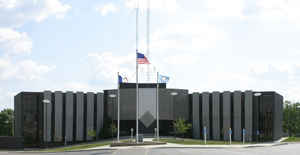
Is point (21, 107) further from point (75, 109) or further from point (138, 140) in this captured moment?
point (138, 140)

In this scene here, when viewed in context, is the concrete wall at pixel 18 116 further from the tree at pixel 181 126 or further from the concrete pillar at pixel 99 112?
the tree at pixel 181 126

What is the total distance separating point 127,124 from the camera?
78562mm

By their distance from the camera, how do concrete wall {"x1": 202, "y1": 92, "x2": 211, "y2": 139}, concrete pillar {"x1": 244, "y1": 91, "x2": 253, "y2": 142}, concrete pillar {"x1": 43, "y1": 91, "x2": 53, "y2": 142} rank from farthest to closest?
1. concrete wall {"x1": 202, "y1": 92, "x2": 211, "y2": 139}
2. concrete pillar {"x1": 43, "y1": 91, "x2": 53, "y2": 142}
3. concrete pillar {"x1": 244, "y1": 91, "x2": 253, "y2": 142}

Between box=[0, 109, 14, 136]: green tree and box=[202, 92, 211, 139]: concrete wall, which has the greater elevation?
box=[202, 92, 211, 139]: concrete wall

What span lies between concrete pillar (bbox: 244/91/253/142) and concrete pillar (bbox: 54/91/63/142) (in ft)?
104

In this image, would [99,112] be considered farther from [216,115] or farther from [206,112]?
[216,115]

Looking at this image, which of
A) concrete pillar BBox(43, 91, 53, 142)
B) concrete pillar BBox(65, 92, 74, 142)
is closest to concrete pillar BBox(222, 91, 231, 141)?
concrete pillar BBox(65, 92, 74, 142)

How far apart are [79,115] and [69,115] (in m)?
1.72

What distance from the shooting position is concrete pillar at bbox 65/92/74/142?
3083 inches

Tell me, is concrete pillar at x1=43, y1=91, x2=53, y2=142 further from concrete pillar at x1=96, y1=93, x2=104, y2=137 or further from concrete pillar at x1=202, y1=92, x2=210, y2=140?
concrete pillar at x1=202, y1=92, x2=210, y2=140

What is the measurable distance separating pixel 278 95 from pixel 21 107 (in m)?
45.6

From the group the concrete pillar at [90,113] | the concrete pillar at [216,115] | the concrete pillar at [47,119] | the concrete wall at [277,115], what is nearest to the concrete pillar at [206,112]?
the concrete pillar at [216,115]

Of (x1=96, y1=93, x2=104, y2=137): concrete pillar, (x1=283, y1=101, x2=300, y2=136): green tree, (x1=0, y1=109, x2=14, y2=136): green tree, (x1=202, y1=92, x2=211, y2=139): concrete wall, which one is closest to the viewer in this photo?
(x1=202, y1=92, x2=211, y2=139): concrete wall

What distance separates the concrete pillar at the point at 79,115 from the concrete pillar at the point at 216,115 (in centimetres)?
2293
